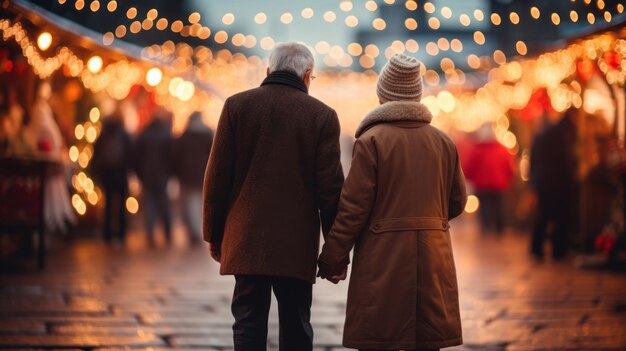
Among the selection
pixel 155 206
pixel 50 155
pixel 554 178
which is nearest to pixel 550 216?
pixel 554 178

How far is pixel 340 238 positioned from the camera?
13.4 ft

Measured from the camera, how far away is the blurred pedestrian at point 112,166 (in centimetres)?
1362

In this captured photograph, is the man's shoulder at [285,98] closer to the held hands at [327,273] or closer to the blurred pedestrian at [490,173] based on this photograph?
the held hands at [327,273]

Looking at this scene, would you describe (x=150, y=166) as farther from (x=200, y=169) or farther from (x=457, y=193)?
(x=457, y=193)

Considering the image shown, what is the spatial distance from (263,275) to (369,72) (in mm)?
17031

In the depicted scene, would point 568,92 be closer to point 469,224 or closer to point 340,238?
point 469,224

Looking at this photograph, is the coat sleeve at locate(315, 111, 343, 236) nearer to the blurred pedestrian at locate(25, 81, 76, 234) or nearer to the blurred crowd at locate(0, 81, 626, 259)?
the blurred crowd at locate(0, 81, 626, 259)

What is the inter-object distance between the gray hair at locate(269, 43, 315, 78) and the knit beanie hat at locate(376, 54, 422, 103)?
1.27ft

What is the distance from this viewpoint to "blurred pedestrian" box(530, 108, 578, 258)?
11.8 m

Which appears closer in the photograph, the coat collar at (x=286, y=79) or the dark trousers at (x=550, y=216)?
the coat collar at (x=286, y=79)

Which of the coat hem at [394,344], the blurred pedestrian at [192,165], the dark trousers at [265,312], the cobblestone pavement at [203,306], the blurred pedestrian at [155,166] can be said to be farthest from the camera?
the blurred pedestrian at [155,166]

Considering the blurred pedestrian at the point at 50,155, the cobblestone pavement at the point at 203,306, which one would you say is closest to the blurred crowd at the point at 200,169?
the blurred pedestrian at the point at 50,155

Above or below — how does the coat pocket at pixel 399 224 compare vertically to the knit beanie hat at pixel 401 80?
below

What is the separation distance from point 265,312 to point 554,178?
810 centimetres
